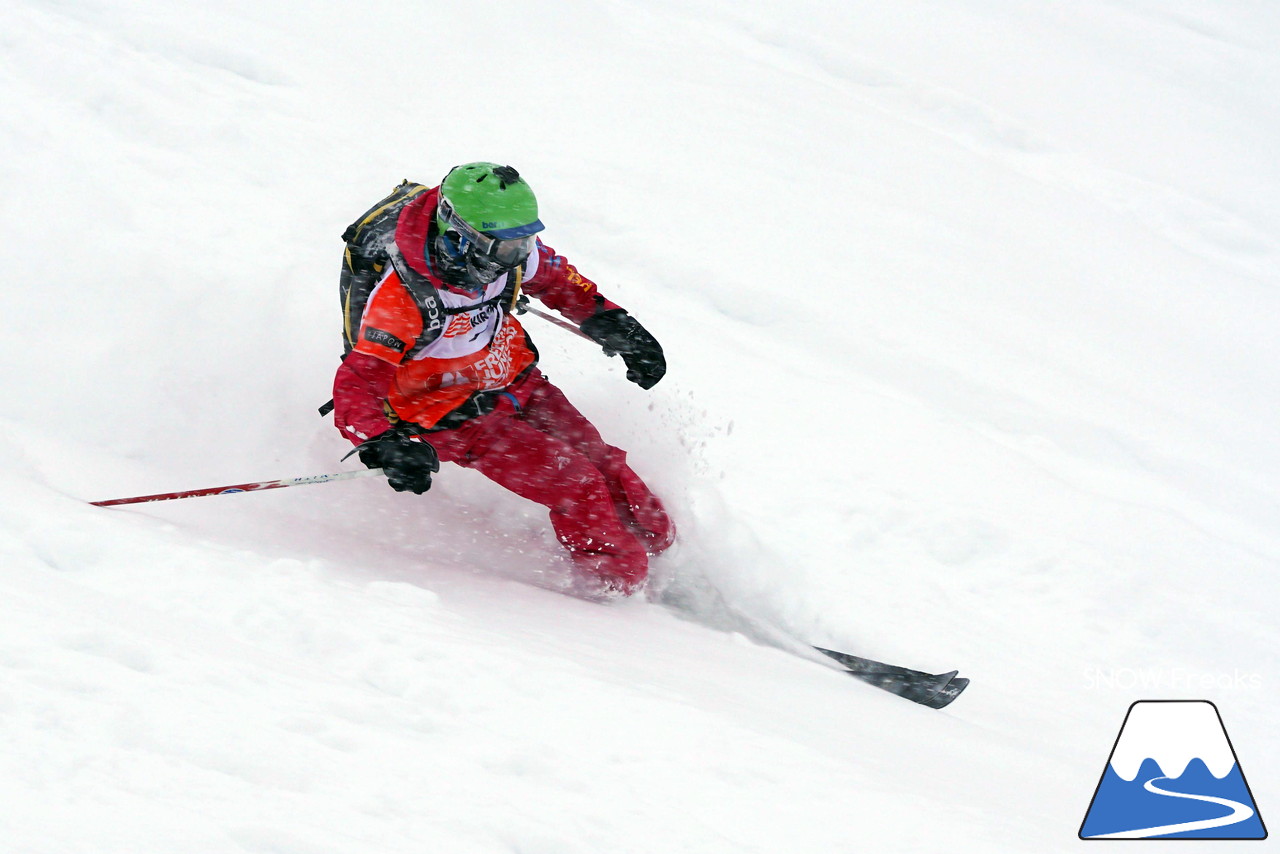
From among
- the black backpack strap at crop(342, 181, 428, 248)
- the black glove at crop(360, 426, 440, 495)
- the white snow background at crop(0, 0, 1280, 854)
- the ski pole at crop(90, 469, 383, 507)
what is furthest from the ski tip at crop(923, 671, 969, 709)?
the black backpack strap at crop(342, 181, 428, 248)

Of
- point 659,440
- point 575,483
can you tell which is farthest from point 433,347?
point 659,440

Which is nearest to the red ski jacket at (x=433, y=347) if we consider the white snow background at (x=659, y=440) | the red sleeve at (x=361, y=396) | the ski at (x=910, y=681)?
the red sleeve at (x=361, y=396)

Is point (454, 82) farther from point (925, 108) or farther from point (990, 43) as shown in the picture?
point (990, 43)

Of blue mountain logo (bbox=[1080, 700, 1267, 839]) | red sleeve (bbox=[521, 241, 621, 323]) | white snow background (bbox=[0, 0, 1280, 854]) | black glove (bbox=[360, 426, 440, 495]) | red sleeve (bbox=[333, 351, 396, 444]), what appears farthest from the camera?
red sleeve (bbox=[521, 241, 621, 323])

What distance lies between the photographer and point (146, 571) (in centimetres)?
305

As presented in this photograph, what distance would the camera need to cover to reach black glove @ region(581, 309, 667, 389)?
485 centimetres

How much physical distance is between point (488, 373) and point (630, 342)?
70 centimetres

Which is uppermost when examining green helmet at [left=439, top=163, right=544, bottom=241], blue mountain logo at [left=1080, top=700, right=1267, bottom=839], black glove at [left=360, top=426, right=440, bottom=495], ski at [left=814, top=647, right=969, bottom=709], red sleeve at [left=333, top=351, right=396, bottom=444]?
green helmet at [left=439, top=163, right=544, bottom=241]

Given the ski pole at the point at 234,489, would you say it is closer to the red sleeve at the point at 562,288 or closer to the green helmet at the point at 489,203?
the green helmet at the point at 489,203

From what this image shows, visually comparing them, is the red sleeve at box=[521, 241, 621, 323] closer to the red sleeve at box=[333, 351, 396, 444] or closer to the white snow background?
the white snow background

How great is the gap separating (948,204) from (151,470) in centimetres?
732

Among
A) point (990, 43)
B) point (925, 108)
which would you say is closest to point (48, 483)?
point (925, 108)

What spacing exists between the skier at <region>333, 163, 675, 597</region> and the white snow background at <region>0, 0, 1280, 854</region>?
37cm

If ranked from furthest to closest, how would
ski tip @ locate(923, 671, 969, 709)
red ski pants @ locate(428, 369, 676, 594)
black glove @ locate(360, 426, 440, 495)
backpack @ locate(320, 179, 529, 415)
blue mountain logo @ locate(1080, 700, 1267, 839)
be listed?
red ski pants @ locate(428, 369, 676, 594)
ski tip @ locate(923, 671, 969, 709)
backpack @ locate(320, 179, 529, 415)
black glove @ locate(360, 426, 440, 495)
blue mountain logo @ locate(1080, 700, 1267, 839)
